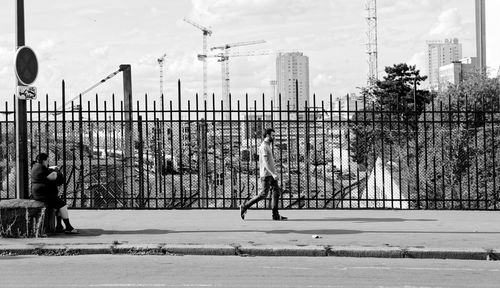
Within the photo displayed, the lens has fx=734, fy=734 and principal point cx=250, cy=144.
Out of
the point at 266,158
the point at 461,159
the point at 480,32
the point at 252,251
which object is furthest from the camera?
the point at 480,32

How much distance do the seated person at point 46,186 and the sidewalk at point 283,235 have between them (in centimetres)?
53

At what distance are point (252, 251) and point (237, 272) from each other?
1.41 meters

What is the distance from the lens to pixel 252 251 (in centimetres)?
1063

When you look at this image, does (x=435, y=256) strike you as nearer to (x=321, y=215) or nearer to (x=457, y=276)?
(x=457, y=276)

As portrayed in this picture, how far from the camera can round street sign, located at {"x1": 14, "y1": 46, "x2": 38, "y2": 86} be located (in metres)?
11.5

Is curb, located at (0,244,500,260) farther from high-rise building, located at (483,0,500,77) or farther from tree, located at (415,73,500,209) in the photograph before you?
high-rise building, located at (483,0,500,77)

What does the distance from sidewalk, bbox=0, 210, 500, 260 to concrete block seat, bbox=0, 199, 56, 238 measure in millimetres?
278

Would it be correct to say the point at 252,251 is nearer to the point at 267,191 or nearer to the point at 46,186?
the point at 267,191

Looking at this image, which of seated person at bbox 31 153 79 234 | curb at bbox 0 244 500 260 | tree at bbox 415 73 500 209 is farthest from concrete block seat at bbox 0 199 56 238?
tree at bbox 415 73 500 209

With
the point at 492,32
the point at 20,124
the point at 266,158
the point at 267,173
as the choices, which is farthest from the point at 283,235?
the point at 492,32

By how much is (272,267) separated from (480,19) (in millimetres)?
129487

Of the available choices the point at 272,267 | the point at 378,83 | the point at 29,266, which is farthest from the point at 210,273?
the point at 378,83

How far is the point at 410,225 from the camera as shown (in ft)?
43.0

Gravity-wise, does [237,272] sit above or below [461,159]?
below
